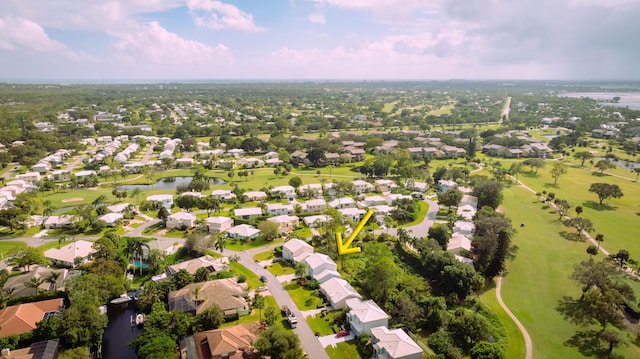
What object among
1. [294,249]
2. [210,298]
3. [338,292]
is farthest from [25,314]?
[338,292]

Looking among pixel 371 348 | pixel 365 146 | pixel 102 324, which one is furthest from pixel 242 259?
pixel 365 146

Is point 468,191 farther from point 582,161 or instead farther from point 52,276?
point 52,276

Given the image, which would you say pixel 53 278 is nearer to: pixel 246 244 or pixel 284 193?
pixel 246 244

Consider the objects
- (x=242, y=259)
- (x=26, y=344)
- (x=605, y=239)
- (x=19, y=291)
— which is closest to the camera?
(x=26, y=344)

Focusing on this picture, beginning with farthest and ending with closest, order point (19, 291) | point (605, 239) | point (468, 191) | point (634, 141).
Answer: point (634, 141) → point (468, 191) → point (605, 239) → point (19, 291)

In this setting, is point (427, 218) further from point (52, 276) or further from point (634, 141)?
point (634, 141)

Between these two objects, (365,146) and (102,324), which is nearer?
(102,324)

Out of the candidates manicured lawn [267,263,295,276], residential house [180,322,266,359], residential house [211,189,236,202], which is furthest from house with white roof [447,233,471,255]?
residential house [211,189,236,202]
